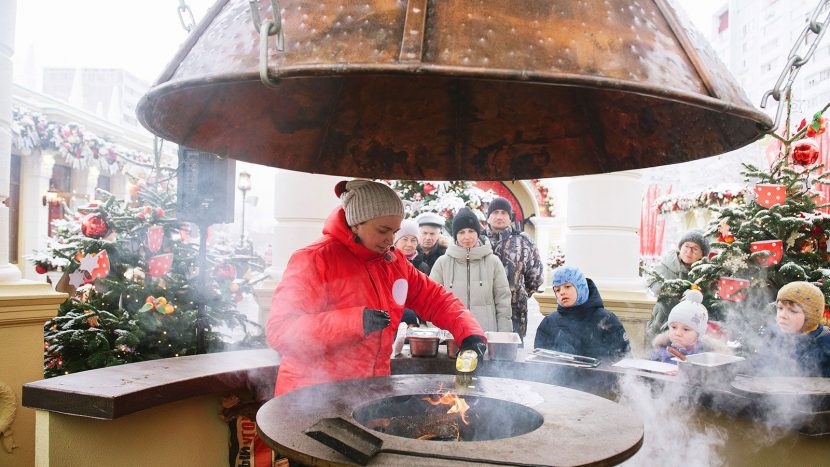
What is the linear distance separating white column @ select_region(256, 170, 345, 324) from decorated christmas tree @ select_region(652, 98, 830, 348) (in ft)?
12.6

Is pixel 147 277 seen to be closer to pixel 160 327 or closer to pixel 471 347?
pixel 160 327

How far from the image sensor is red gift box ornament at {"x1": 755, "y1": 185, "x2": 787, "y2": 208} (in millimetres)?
5383

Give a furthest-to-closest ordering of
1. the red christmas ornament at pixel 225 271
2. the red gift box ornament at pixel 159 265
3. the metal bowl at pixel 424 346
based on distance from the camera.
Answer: the red christmas ornament at pixel 225 271
the red gift box ornament at pixel 159 265
the metal bowl at pixel 424 346

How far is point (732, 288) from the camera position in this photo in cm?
547

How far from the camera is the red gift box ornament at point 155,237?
5.45m

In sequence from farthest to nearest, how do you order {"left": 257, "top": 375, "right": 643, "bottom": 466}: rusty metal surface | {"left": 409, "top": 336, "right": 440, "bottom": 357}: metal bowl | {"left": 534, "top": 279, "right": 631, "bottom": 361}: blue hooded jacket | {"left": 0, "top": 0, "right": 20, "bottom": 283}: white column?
{"left": 0, "top": 0, "right": 20, "bottom": 283}: white column, {"left": 534, "top": 279, "right": 631, "bottom": 361}: blue hooded jacket, {"left": 409, "top": 336, "right": 440, "bottom": 357}: metal bowl, {"left": 257, "top": 375, "right": 643, "bottom": 466}: rusty metal surface

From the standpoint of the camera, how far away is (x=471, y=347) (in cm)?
322

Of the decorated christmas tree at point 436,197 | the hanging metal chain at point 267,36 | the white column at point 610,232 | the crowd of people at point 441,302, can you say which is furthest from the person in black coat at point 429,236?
the hanging metal chain at point 267,36

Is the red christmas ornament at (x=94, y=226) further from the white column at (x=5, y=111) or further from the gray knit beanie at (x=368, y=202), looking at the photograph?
the gray knit beanie at (x=368, y=202)

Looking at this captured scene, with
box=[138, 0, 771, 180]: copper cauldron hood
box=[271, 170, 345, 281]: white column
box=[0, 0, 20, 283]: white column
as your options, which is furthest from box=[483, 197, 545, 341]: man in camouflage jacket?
box=[0, 0, 20, 283]: white column

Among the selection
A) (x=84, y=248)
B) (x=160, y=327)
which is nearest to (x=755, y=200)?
(x=160, y=327)

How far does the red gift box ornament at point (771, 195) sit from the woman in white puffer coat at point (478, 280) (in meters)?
2.52

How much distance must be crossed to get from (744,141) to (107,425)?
3.17 m

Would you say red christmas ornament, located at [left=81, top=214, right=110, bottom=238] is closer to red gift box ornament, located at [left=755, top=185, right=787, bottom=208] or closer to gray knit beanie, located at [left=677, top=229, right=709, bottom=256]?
gray knit beanie, located at [left=677, top=229, right=709, bottom=256]
